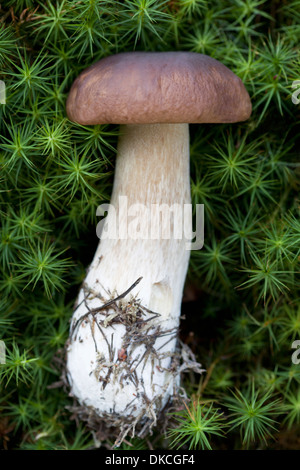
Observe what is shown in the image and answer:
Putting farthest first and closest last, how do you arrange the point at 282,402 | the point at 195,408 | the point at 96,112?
the point at 282,402
the point at 195,408
the point at 96,112

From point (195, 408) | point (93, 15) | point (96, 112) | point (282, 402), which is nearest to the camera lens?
point (96, 112)

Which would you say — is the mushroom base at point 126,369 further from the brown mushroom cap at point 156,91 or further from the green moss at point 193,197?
the brown mushroom cap at point 156,91

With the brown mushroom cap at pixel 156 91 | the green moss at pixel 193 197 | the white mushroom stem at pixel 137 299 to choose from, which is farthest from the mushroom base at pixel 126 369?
the brown mushroom cap at pixel 156 91

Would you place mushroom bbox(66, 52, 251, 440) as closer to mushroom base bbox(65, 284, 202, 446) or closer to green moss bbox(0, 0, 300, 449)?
mushroom base bbox(65, 284, 202, 446)

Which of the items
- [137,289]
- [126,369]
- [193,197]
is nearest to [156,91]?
[193,197]

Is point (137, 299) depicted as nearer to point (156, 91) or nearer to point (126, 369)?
point (126, 369)
